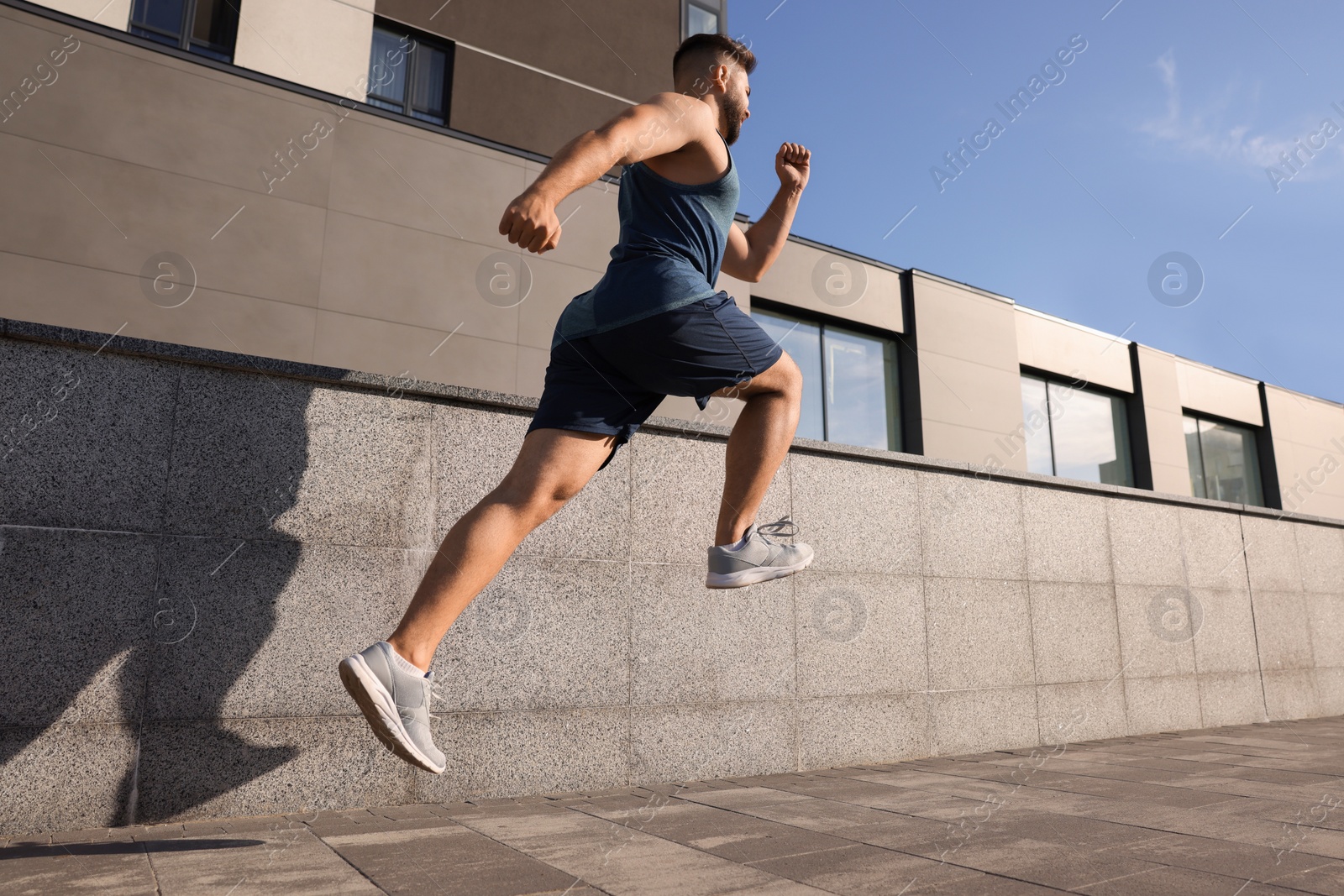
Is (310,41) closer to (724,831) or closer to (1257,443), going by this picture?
(724,831)

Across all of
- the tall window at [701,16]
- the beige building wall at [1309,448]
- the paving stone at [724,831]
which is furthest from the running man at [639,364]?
the beige building wall at [1309,448]

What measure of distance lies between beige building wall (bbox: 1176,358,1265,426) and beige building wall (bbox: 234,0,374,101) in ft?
73.2

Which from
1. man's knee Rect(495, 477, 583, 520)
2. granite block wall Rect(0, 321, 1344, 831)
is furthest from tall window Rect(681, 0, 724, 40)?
man's knee Rect(495, 477, 583, 520)

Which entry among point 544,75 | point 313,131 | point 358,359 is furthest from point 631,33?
point 358,359

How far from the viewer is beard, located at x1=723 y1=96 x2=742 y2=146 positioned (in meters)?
2.93

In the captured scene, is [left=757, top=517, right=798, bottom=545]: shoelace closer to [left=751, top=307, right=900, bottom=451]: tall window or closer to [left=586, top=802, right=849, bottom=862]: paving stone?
[left=586, top=802, right=849, bottom=862]: paving stone

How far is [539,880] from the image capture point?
241cm

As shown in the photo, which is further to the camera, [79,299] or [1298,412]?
[1298,412]

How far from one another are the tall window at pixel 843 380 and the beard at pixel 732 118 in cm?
1305

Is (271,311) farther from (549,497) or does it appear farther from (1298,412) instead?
(1298,412)

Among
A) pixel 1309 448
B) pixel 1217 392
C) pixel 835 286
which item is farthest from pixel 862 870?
pixel 1309 448

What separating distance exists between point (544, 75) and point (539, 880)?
44.4ft

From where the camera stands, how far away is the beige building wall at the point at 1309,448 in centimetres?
2570

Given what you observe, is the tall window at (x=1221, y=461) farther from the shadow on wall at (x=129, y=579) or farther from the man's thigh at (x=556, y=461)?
the shadow on wall at (x=129, y=579)
